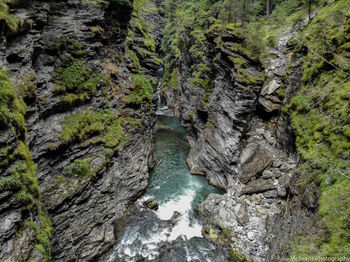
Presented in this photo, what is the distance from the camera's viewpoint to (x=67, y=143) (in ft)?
35.8

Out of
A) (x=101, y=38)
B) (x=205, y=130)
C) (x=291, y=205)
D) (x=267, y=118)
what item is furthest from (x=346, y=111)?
(x=101, y=38)

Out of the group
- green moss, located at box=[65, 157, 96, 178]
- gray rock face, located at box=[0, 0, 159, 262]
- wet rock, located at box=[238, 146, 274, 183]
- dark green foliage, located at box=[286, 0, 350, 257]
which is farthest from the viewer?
wet rock, located at box=[238, 146, 274, 183]

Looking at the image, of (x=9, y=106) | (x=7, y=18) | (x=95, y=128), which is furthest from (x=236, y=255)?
(x=7, y=18)

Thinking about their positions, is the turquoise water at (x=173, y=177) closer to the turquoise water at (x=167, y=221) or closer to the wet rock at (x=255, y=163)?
the turquoise water at (x=167, y=221)

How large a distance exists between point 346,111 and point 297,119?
4.26 meters

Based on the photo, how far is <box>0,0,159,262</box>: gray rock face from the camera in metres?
7.73

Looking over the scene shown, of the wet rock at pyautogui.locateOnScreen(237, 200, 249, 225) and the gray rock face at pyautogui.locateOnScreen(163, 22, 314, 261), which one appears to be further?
the wet rock at pyautogui.locateOnScreen(237, 200, 249, 225)

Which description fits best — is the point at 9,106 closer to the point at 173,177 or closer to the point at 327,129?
the point at 327,129

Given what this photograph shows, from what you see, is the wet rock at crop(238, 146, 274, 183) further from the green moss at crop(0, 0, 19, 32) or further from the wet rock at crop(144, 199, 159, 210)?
the green moss at crop(0, 0, 19, 32)

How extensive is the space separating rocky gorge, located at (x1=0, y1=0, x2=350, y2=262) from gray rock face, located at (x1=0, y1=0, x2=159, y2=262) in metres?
0.07

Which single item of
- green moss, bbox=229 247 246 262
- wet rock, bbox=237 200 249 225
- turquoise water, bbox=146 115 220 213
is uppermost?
wet rock, bbox=237 200 249 225

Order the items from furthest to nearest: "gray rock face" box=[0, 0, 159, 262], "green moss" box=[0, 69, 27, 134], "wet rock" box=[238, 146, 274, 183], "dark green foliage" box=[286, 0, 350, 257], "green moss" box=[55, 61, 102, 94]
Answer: "wet rock" box=[238, 146, 274, 183], "green moss" box=[55, 61, 102, 94], "gray rock face" box=[0, 0, 159, 262], "green moss" box=[0, 69, 27, 134], "dark green foliage" box=[286, 0, 350, 257]

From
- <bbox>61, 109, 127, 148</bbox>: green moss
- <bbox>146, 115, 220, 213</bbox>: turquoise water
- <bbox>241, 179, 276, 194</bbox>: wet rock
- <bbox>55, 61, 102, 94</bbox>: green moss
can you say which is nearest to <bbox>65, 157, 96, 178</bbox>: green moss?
<bbox>61, 109, 127, 148</bbox>: green moss

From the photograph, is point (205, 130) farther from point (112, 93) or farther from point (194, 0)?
point (194, 0)
